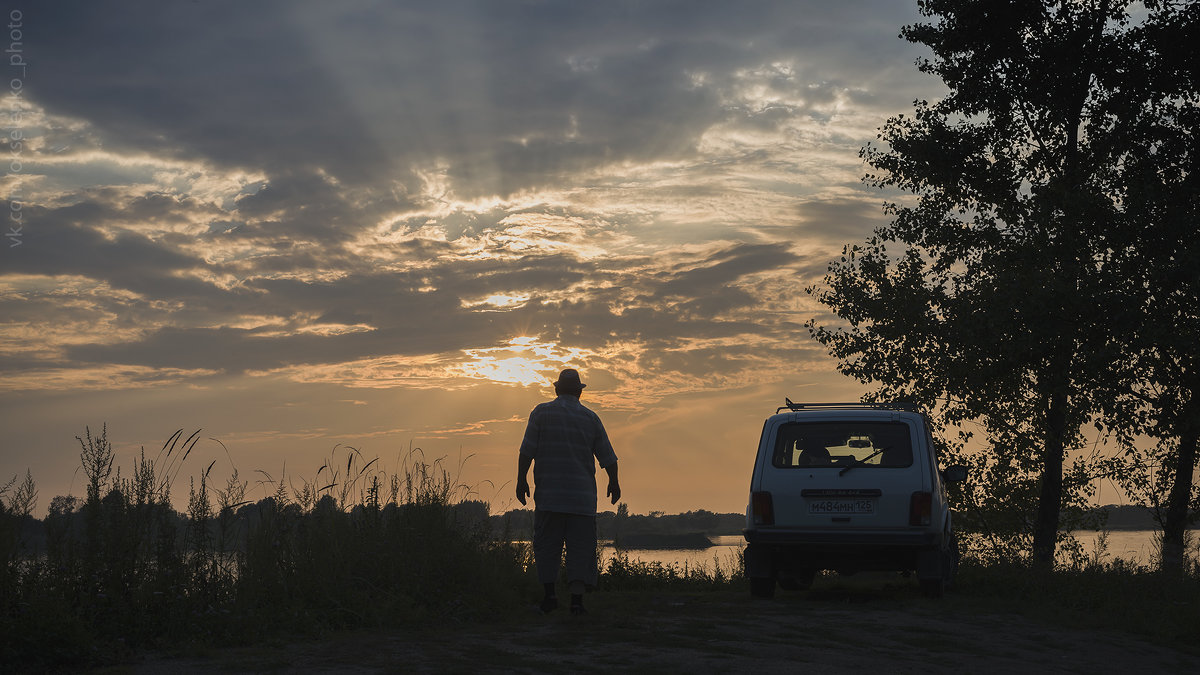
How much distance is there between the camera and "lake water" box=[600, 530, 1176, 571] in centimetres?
1367

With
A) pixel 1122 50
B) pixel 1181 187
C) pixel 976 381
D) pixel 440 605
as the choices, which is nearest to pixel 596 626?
pixel 440 605

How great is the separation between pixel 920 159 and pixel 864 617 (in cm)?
1460

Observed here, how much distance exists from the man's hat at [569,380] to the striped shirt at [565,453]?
0.56 feet

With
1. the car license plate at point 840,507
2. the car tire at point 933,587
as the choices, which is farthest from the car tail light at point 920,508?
the car tire at point 933,587

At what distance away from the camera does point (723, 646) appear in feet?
25.6

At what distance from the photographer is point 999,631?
367 inches

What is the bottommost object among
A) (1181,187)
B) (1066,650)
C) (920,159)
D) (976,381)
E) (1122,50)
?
(1066,650)

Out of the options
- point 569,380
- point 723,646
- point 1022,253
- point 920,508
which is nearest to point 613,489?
point 569,380

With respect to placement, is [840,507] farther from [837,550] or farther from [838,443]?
[838,443]

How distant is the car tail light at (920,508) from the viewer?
416 inches

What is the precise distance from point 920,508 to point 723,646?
3.68m

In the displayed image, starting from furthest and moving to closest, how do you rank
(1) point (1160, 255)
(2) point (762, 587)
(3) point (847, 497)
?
(1) point (1160, 255) < (2) point (762, 587) < (3) point (847, 497)

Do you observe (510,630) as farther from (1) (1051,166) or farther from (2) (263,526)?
(1) (1051,166)

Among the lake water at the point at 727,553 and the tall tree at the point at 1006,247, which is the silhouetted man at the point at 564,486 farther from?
the tall tree at the point at 1006,247
